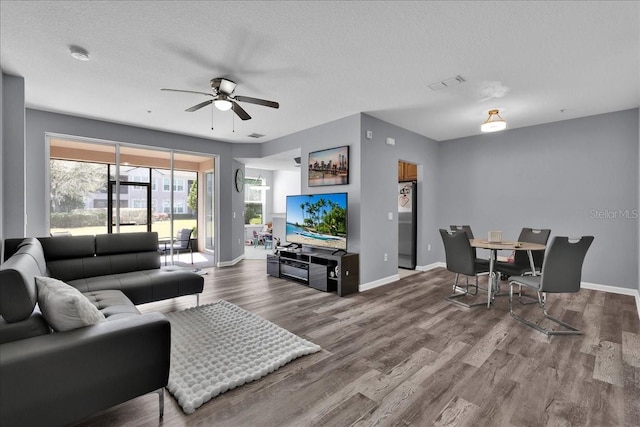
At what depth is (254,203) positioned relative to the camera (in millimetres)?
10484

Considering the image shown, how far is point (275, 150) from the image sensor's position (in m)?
6.15

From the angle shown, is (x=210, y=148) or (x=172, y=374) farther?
(x=210, y=148)

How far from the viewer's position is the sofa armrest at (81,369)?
4.17 ft

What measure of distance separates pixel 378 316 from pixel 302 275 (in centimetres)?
167

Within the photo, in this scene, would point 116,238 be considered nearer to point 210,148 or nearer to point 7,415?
point 7,415

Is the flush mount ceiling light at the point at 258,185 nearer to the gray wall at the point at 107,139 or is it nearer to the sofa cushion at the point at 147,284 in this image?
the gray wall at the point at 107,139

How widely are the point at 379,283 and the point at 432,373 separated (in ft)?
8.18

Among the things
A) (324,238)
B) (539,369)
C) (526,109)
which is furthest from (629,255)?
(324,238)

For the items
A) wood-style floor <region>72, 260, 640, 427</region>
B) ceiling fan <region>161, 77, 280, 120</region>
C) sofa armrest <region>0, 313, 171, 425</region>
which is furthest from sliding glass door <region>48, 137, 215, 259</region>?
sofa armrest <region>0, 313, 171, 425</region>

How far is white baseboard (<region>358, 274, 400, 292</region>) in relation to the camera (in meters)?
4.41

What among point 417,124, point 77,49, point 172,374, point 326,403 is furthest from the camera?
point 417,124

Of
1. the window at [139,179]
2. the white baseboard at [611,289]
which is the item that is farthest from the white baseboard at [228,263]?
the white baseboard at [611,289]

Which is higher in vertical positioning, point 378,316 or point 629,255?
point 629,255

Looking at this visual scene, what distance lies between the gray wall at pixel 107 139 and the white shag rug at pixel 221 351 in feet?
7.97
